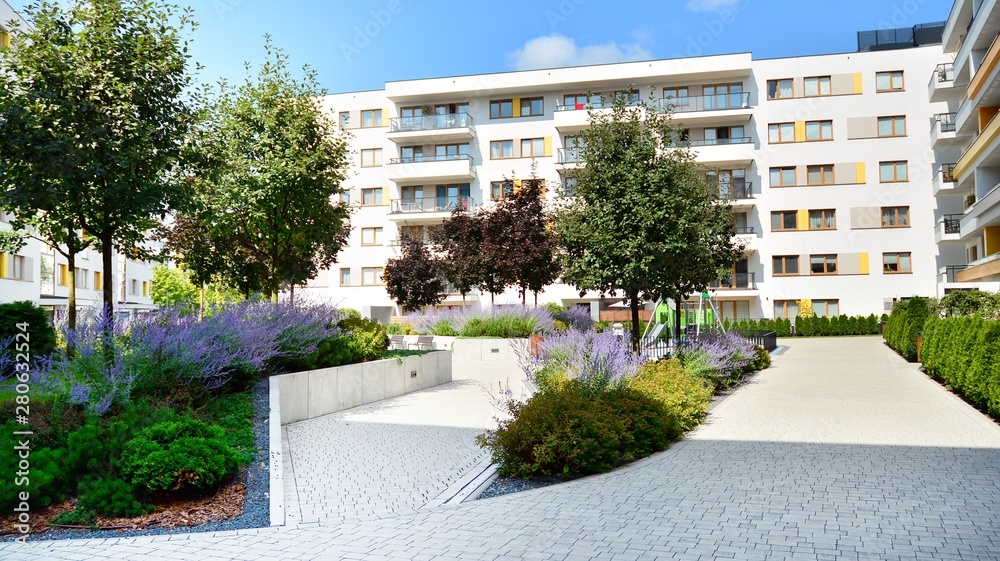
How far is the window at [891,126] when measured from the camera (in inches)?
1695

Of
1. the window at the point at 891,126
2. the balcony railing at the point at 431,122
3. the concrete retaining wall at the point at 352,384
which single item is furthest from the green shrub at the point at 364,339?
the window at the point at 891,126

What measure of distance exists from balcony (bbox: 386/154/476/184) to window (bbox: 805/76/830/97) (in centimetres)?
2091

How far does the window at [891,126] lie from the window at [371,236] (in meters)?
31.6

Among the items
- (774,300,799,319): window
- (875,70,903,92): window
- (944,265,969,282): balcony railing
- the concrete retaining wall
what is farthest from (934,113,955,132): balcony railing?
the concrete retaining wall

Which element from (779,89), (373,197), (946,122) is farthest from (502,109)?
(946,122)

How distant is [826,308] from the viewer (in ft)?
143

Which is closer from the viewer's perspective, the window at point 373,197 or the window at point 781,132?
the window at point 781,132

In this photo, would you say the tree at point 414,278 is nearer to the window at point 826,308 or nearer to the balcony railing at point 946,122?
the window at point 826,308

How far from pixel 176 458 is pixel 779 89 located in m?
44.6

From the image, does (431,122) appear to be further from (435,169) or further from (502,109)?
(502,109)

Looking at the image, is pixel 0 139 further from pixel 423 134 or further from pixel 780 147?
pixel 780 147

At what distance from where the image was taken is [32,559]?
211 inches

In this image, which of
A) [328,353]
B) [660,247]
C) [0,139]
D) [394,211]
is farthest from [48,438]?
[394,211]

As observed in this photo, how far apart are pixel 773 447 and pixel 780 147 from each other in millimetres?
38868
